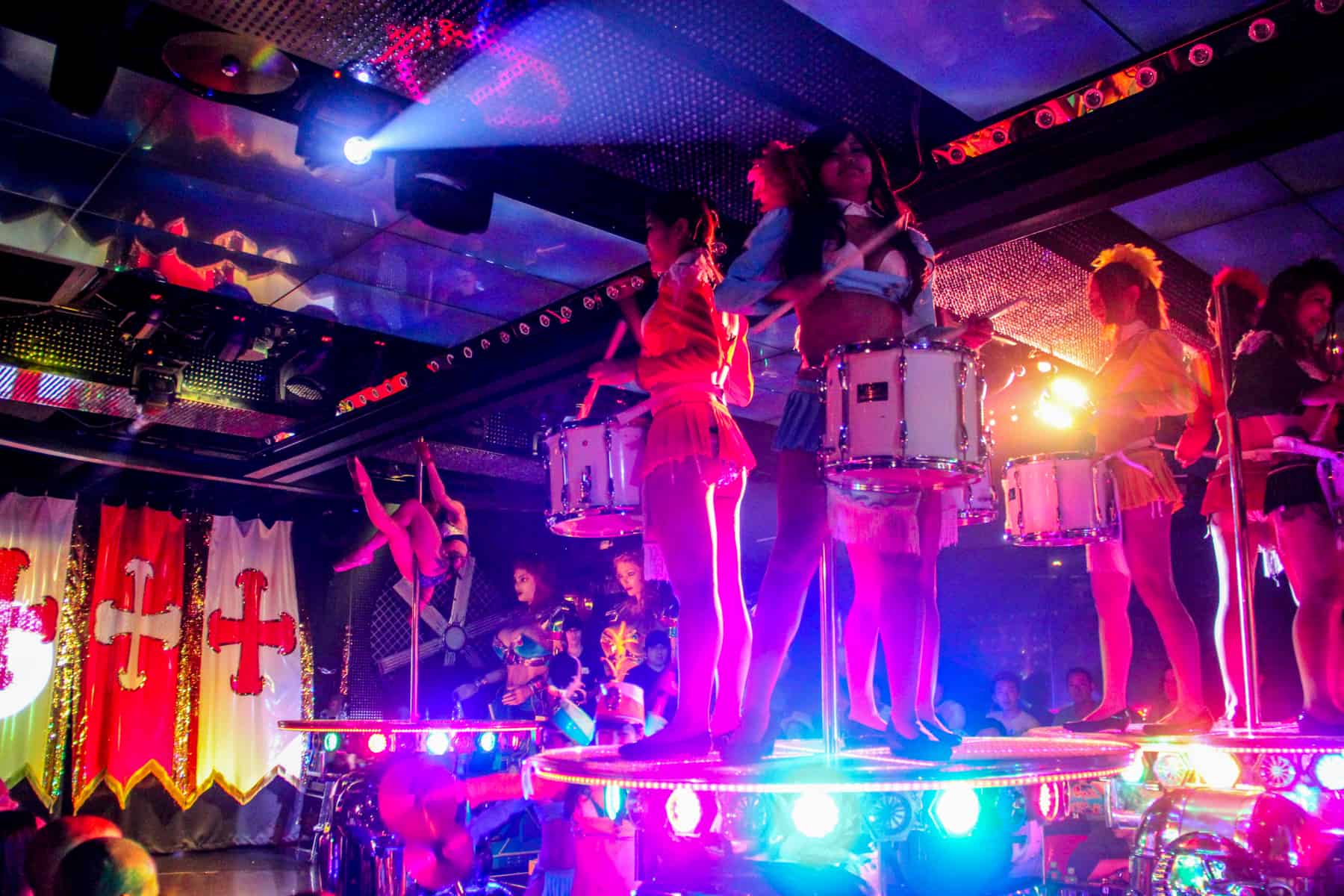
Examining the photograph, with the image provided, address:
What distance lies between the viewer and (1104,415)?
4.46 metres

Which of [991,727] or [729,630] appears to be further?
[991,727]

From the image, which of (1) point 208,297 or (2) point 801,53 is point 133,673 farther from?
(2) point 801,53

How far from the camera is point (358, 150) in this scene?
14.1 ft

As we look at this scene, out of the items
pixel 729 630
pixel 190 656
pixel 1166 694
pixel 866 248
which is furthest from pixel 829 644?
pixel 190 656

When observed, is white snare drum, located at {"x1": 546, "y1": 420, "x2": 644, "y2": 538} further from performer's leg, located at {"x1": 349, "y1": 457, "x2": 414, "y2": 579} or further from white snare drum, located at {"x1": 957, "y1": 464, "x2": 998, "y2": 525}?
performer's leg, located at {"x1": 349, "y1": 457, "x2": 414, "y2": 579}

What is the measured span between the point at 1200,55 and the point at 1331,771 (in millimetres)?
2598

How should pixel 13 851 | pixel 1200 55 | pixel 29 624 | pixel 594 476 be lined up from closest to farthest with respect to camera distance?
1. pixel 13 851
2. pixel 1200 55
3. pixel 594 476
4. pixel 29 624

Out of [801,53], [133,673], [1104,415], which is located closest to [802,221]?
[801,53]

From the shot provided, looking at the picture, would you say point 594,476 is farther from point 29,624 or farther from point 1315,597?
point 29,624

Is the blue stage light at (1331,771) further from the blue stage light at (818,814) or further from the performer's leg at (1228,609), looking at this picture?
the blue stage light at (818,814)

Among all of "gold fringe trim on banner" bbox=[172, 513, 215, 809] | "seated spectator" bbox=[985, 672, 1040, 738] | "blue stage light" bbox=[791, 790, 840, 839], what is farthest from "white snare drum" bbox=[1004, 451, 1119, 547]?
"gold fringe trim on banner" bbox=[172, 513, 215, 809]

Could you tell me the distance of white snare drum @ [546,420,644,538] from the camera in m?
3.68

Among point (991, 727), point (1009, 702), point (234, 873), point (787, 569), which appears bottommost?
point (234, 873)

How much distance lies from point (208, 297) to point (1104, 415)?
218 inches
